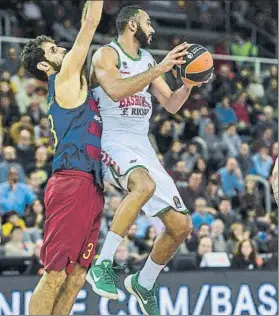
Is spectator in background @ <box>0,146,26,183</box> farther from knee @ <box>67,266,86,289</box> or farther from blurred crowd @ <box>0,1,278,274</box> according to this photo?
knee @ <box>67,266,86,289</box>

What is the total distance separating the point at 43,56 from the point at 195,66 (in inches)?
46.7

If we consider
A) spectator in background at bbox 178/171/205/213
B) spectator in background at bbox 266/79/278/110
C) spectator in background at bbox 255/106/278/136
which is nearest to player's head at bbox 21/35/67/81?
spectator in background at bbox 178/171/205/213

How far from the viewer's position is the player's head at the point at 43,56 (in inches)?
314

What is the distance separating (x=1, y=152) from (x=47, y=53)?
254 inches

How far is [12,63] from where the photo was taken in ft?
53.6

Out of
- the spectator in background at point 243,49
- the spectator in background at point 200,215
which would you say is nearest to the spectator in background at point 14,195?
the spectator in background at point 200,215

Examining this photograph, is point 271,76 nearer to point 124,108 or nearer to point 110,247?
point 124,108

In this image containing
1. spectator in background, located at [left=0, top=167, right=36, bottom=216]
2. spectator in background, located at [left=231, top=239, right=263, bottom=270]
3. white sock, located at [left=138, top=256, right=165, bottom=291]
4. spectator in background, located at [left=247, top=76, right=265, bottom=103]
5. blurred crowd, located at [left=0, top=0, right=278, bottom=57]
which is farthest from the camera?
spectator in background, located at [left=247, top=76, right=265, bottom=103]

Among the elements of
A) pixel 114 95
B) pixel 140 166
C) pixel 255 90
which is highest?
pixel 114 95

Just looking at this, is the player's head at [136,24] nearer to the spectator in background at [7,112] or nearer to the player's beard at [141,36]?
the player's beard at [141,36]

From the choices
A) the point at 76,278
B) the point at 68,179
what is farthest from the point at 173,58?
the point at 76,278

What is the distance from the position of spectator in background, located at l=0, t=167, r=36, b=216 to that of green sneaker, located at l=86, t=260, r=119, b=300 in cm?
572

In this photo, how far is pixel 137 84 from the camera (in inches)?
303

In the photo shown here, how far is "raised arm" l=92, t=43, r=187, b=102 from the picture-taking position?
7633 mm
